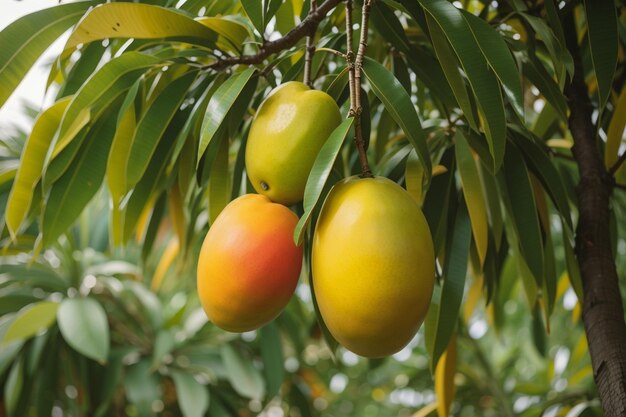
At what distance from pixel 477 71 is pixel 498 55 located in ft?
0.07

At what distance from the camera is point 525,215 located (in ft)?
2.43

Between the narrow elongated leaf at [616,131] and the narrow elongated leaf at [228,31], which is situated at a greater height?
the narrow elongated leaf at [228,31]

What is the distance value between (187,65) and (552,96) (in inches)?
15.6

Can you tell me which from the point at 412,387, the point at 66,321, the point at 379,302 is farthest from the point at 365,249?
the point at 412,387

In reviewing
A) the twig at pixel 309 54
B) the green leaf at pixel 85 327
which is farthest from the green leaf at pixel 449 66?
the green leaf at pixel 85 327

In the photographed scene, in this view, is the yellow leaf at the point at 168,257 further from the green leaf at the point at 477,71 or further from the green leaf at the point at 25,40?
the green leaf at the point at 477,71

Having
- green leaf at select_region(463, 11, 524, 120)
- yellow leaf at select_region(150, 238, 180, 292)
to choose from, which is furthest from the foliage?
yellow leaf at select_region(150, 238, 180, 292)

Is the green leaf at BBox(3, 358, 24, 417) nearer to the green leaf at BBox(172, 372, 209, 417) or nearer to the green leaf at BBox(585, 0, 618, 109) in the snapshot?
the green leaf at BBox(172, 372, 209, 417)

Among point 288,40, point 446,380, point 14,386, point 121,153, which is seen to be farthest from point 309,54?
point 14,386

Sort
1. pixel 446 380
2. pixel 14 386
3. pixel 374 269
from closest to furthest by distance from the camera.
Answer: pixel 374 269, pixel 446 380, pixel 14 386

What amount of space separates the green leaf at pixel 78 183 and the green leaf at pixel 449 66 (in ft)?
1.23

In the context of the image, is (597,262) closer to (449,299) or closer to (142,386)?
(449,299)

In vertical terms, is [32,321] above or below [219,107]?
below

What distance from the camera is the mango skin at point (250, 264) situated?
1.72 ft
